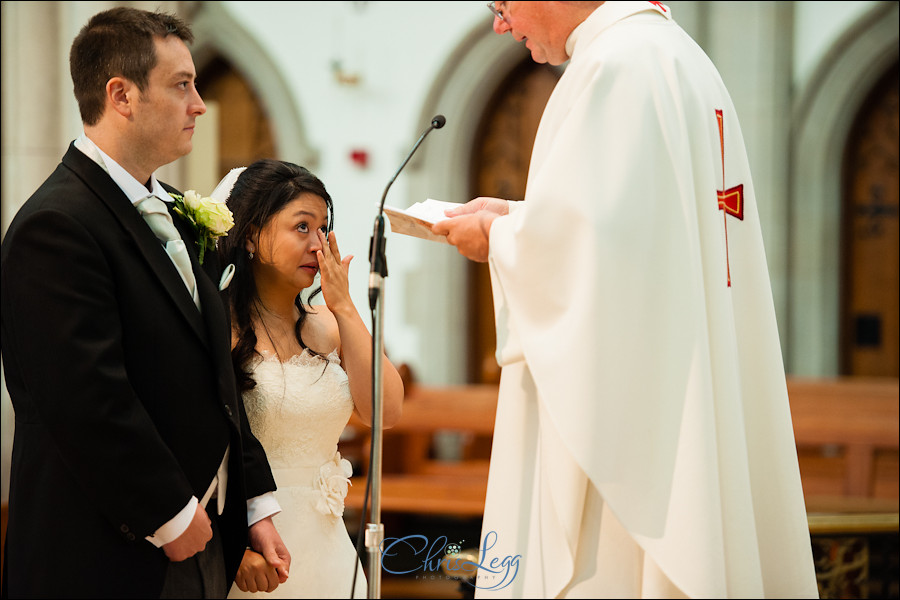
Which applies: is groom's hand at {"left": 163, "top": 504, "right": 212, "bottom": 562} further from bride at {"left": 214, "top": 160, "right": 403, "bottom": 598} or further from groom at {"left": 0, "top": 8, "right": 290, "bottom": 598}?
bride at {"left": 214, "top": 160, "right": 403, "bottom": 598}

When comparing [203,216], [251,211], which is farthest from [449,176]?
[203,216]

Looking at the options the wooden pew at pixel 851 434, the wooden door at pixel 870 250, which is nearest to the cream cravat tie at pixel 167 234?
the wooden pew at pixel 851 434

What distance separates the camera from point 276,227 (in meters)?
2.66

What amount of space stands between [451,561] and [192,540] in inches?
34.5

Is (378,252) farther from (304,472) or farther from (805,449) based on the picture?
(805,449)

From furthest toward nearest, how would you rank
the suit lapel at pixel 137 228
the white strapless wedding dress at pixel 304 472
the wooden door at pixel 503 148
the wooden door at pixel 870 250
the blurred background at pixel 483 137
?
the wooden door at pixel 503 148 → the wooden door at pixel 870 250 → the blurred background at pixel 483 137 → the white strapless wedding dress at pixel 304 472 → the suit lapel at pixel 137 228

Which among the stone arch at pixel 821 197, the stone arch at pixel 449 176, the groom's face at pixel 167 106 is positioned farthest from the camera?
the stone arch at pixel 449 176

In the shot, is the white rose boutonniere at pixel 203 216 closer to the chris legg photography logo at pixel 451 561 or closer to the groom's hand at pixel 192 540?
the groom's hand at pixel 192 540

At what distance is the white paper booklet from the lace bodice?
1.84 feet

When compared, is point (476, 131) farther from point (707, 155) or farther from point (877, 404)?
point (707, 155)

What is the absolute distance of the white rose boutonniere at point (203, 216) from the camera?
2.30 metres

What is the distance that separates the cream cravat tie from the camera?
2115 millimetres

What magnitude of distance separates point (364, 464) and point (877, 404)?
384 cm

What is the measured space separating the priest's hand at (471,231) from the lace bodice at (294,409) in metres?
0.66
